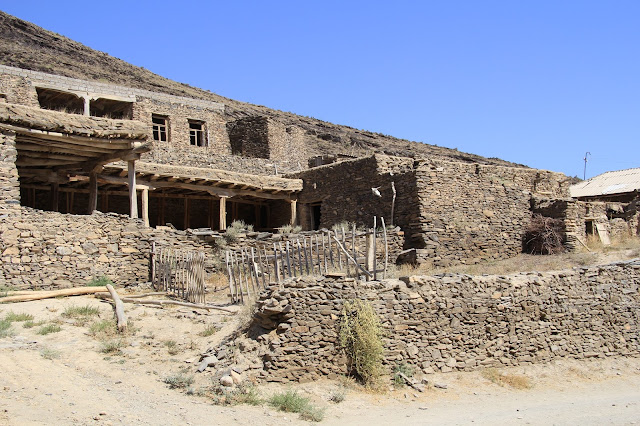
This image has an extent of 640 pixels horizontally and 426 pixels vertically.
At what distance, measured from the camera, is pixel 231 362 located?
9.03 metres

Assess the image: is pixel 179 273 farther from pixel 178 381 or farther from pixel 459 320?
pixel 459 320

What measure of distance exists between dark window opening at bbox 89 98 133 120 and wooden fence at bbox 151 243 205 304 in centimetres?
1228

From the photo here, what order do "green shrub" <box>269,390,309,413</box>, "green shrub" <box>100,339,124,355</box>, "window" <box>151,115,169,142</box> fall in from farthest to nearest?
1. "window" <box>151,115,169,142</box>
2. "green shrub" <box>100,339,124,355</box>
3. "green shrub" <box>269,390,309,413</box>

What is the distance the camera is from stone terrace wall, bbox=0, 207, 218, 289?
517 inches

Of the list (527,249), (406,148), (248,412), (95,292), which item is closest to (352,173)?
(527,249)

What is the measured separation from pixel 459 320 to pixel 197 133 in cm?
1969

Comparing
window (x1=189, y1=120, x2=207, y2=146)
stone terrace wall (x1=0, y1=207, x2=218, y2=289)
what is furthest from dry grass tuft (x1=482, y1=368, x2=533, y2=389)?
window (x1=189, y1=120, x2=207, y2=146)

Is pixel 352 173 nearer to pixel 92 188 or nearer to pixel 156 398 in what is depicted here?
pixel 92 188

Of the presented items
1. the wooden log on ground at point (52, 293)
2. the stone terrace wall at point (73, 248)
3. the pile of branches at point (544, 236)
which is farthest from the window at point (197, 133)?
the pile of branches at point (544, 236)

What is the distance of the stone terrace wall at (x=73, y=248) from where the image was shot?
1312 cm

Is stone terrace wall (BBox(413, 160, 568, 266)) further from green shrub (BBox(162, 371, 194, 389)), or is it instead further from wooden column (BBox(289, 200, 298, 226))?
green shrub (BBox(162, 371, 194, 389))

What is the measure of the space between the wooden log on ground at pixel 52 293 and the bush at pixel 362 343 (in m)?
6.42

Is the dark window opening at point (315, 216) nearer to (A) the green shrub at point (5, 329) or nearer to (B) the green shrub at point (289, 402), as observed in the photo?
(A) the green shrub at point (5, 329)

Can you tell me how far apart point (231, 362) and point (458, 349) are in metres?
4.24
